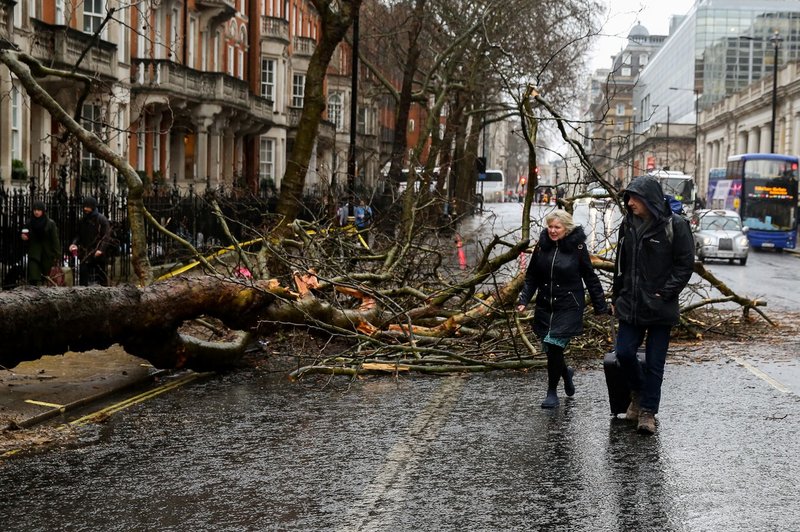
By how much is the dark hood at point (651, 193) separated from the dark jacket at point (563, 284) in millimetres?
1154

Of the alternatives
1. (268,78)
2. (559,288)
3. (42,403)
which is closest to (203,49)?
(268,78)

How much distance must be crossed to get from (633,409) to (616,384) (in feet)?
0.79

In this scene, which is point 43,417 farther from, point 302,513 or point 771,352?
point 771,352

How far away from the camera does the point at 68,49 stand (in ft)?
90.1

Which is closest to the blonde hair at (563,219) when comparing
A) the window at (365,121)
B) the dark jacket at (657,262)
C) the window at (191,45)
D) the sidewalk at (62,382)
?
the dark jacket at (657,262)

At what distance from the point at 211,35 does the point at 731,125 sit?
59696mm

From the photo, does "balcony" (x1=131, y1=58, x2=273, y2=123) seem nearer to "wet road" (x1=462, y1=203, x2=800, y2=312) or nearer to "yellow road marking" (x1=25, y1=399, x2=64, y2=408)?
"wet road" (x1=462, y1=203, x2=800, y2=312)

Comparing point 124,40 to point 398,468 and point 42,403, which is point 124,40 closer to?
point 42,403

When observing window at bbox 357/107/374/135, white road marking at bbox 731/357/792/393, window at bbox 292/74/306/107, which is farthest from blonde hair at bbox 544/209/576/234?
window at bbox 357/107/374/135

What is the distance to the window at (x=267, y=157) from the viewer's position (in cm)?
5484

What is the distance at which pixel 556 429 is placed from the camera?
8547mm

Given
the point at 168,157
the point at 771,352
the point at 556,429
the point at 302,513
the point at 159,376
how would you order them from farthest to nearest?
the point at 168,157 < the point at 771,352 < the point at 159,376 < the point at 556,429 < the point at 302,513

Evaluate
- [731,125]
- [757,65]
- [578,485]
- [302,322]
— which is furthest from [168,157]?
[757,65]

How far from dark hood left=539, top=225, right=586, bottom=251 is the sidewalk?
14.0ft
